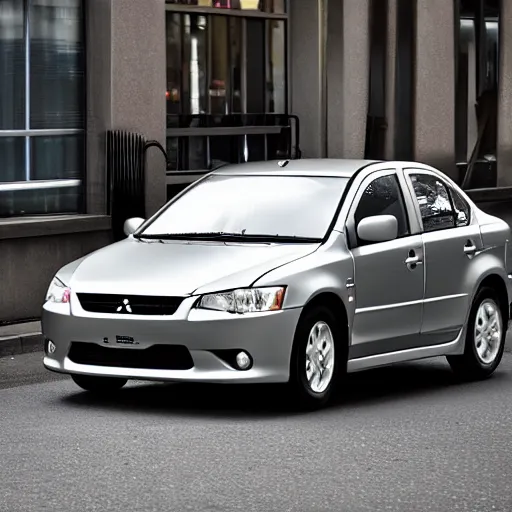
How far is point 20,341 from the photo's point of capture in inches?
557

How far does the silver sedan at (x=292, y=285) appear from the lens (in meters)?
10.2

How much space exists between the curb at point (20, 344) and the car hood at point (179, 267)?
3156 mm

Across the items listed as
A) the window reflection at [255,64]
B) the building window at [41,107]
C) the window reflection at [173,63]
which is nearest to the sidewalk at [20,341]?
the building window at [41,107]

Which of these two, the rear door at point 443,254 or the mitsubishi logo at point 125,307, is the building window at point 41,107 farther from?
the mitsubishi logo at point 125,307

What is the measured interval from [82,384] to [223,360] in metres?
1.38

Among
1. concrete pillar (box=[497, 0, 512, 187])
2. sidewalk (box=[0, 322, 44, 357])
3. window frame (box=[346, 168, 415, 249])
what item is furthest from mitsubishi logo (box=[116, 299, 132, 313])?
concrete pillar (box=[497, 0, 512, 187])

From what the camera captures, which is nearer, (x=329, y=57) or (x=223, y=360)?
(x=223, y=360)

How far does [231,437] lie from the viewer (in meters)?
9.53

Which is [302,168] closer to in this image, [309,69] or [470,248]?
[470,248]

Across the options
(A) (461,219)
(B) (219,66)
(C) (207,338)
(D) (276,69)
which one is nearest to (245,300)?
(C) (207,338)

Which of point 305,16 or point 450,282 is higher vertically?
point 305,16

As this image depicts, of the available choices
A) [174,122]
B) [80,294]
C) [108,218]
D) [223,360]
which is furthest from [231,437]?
[174,122]

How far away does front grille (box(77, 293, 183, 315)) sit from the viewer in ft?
33.4

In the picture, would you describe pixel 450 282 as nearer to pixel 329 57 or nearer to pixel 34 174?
pixel 34 174
